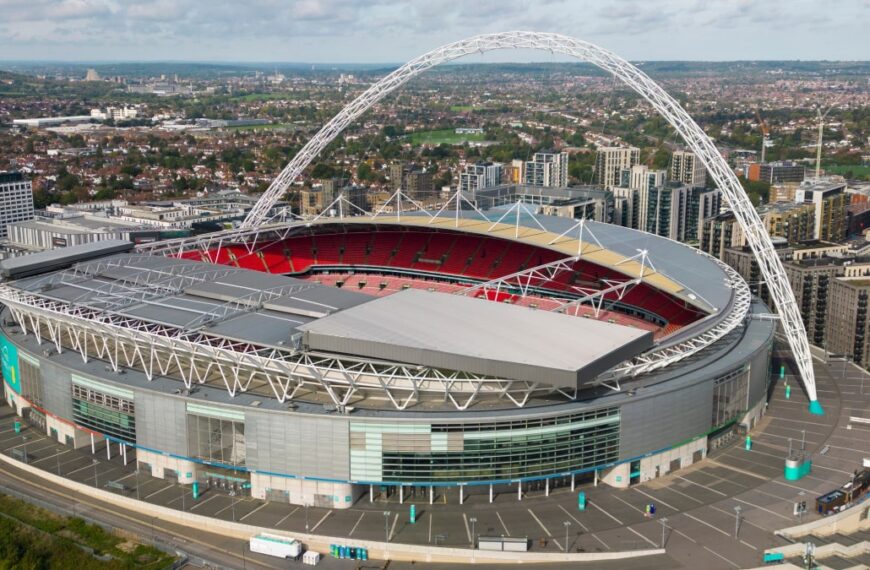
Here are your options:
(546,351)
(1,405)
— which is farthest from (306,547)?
(1,405)

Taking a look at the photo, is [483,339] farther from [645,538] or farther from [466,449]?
[645,538]

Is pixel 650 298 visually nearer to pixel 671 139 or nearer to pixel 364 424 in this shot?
pixel 364 424

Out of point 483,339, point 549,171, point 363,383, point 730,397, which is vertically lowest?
point 730,397

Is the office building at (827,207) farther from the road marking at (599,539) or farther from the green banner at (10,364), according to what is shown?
the green banner at (10,364)

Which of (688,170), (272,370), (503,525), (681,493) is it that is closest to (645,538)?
(681,493)

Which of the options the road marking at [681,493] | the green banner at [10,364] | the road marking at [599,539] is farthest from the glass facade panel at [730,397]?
the green banner at [10,364]
